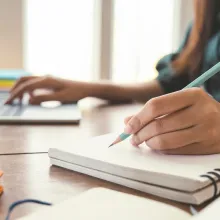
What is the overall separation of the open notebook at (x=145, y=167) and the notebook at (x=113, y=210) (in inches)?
1.5

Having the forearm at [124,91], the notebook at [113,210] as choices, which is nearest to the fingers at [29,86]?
the forearm at [124,91]

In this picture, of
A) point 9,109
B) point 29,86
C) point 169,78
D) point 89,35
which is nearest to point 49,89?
point 29,86

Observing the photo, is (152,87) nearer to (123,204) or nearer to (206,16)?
(206,16)

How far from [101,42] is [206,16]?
128cm

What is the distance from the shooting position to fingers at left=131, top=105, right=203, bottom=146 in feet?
1.88

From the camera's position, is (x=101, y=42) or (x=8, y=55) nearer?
(x=8, y=55)

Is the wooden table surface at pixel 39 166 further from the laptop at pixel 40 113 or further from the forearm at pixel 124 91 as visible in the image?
the forearm at pixel 124 91

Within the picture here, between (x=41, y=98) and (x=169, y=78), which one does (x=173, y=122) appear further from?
(x=169, y=78)

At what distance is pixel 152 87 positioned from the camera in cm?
139

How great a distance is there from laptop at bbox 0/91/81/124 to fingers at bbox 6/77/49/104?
26 millimetres

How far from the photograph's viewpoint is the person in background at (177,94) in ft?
1.87

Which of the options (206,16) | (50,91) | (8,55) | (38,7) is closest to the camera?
(50,91)

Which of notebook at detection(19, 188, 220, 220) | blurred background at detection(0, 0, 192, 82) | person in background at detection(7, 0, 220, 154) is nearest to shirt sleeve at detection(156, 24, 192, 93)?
person in background at detection(7, 0, 220, 154)

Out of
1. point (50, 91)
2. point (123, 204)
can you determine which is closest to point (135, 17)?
point (50, 91)
